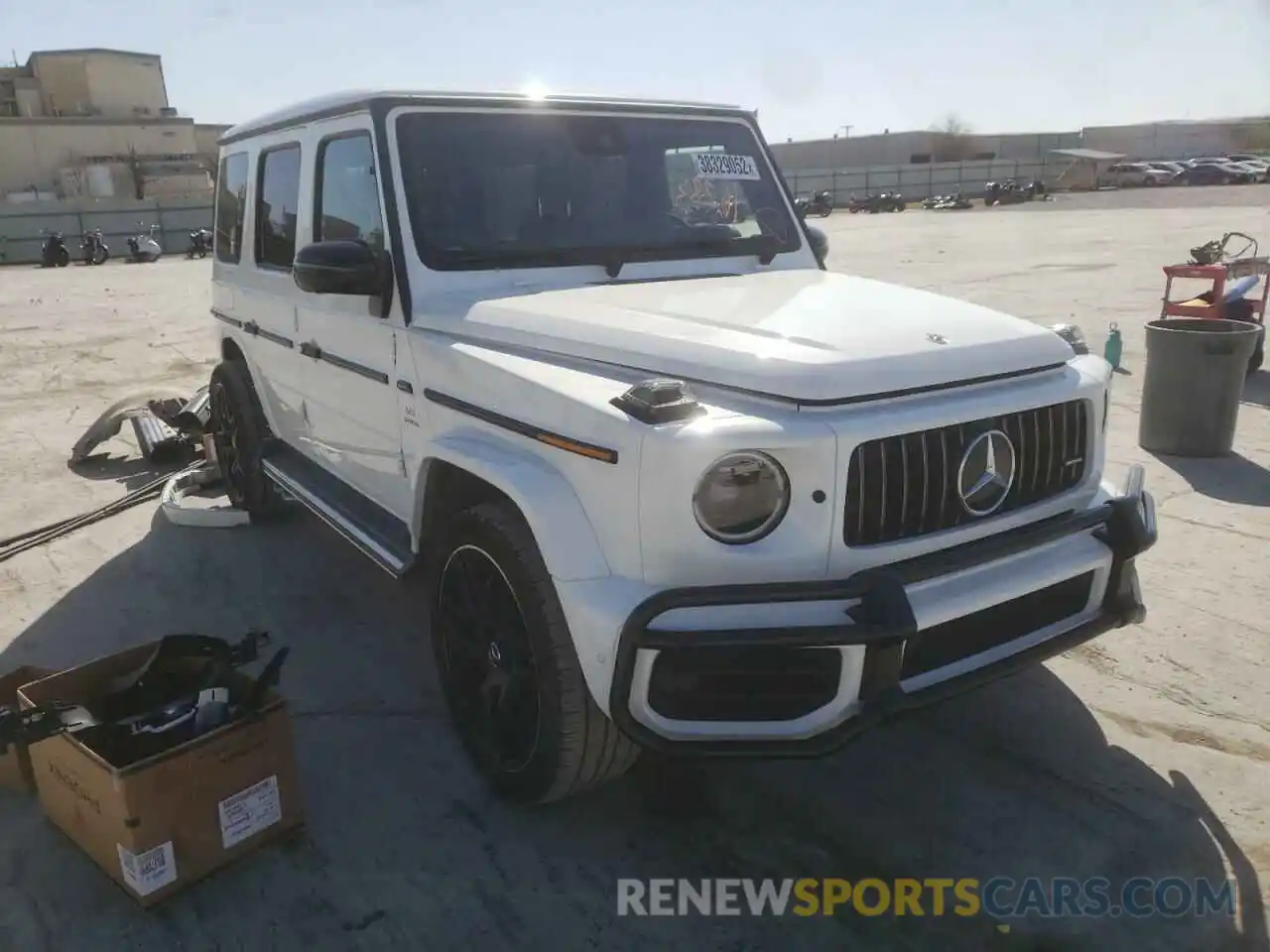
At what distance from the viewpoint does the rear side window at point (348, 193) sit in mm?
3621

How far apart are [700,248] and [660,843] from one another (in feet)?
7.26

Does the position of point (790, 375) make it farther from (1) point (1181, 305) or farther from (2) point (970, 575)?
(1) point (1181, 305)

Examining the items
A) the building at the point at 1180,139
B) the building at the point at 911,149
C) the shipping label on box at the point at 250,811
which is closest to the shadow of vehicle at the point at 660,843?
the shipping label on box at the point at 250,811

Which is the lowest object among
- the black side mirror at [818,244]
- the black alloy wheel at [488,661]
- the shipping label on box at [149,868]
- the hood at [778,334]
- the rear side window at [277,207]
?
the shipping label on box at [149,868]

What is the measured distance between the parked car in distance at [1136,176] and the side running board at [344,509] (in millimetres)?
51946

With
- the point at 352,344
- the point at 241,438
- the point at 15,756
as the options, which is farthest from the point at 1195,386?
the point at 15,756

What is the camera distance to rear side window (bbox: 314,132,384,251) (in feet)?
11.9

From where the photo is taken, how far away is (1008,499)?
2.79 meters

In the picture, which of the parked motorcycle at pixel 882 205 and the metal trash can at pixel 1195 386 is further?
the parked motorcycle at pixel 882 205

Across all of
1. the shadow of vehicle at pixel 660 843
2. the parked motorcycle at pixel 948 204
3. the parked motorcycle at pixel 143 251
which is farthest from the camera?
the parked motorcycle at pixel 948 204

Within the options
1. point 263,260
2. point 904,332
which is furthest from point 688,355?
point 263,260

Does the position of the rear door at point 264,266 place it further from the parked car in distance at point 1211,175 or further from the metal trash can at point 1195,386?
the parked car in distance at point 1211,175

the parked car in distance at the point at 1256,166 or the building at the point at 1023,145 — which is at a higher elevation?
the building at the point at 1023,145

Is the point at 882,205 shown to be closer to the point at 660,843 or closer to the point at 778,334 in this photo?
the point at 778,334
